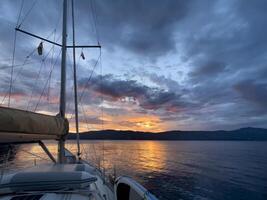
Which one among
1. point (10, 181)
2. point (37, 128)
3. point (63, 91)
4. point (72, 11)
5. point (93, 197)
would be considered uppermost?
point (72, 11)

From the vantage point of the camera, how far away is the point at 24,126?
5406 mm

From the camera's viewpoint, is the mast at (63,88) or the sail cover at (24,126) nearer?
the sail cover at (24,126)

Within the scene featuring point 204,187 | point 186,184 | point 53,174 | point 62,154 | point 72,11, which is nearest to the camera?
point 53,174

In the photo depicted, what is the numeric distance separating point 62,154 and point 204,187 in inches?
791

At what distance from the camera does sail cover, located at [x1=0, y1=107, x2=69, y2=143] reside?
15.8ft

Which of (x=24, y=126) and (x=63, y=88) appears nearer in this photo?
(x=24, y=126)

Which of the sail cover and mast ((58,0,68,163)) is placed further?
mast ((58,0,68,163))

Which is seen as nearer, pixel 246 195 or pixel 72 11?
pixel 72 11

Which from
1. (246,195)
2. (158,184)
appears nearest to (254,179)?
(246,195)

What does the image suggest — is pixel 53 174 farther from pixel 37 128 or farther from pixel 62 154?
pixel 62 154

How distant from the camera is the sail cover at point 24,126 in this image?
15.8 feet

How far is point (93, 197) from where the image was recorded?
567 cm

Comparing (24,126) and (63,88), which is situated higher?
(63,88)

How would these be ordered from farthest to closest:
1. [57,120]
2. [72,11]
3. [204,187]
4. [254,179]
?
[254,179] → [204,187] → [72,11] → [57,120]
